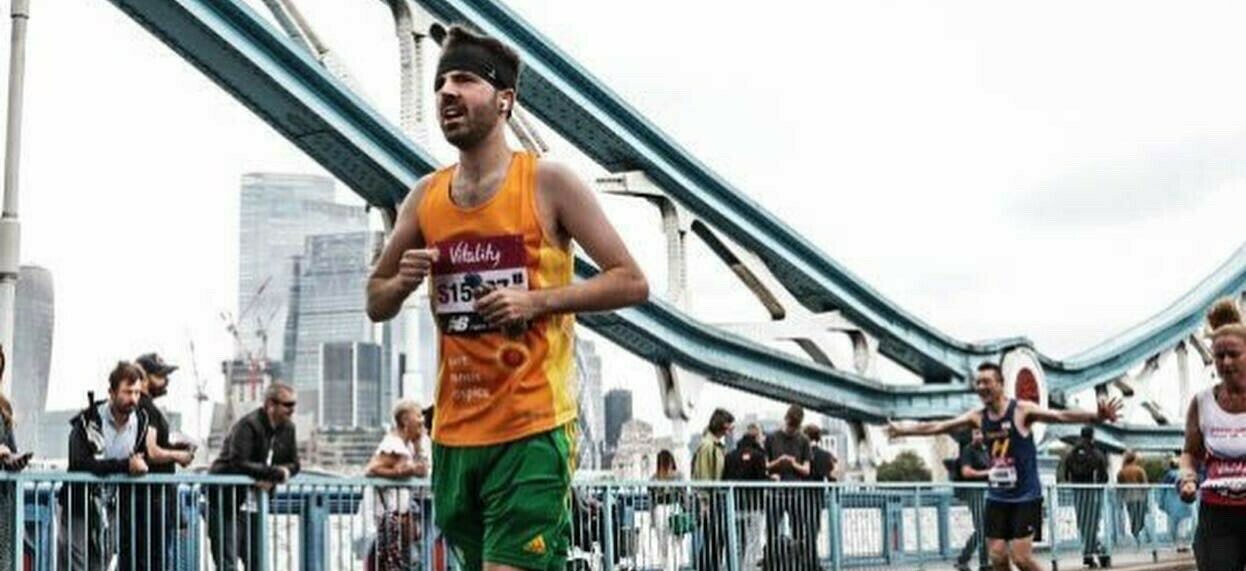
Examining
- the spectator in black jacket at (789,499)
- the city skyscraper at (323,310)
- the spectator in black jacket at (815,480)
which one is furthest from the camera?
the city skyscraper at (323,310)

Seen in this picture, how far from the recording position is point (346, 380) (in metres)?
123

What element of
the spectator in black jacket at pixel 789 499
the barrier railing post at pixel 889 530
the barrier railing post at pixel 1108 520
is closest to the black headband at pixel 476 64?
the spectator in black jacket at pixel 789 499

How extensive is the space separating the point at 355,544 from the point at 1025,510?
153 inches

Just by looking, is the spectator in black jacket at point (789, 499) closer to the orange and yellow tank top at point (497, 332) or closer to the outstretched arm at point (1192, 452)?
the outstretched arm at point (1192, 452)

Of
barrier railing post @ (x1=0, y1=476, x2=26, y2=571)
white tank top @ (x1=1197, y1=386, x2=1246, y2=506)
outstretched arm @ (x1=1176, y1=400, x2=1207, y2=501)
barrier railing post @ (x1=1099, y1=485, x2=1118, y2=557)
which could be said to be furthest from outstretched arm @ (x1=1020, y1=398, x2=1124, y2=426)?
barrier railing post @ (x1=1099, y1=485, x2=1118, y2=557)

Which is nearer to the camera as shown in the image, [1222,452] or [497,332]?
[497,332]

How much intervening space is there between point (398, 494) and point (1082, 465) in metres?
11.0

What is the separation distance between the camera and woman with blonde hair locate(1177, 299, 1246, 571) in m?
6.35

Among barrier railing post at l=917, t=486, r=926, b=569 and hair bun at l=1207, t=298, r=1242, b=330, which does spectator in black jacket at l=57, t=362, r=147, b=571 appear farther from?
barrier railing post at l=917, t=486, r=926, b=569

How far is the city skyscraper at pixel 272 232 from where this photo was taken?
363ft

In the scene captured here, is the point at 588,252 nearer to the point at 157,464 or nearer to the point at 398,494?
the point at 157,464

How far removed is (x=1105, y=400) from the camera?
8.35 m

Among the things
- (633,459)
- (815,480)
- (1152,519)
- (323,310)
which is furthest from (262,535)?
(323,310)

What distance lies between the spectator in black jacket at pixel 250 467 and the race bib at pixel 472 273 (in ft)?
16.6
